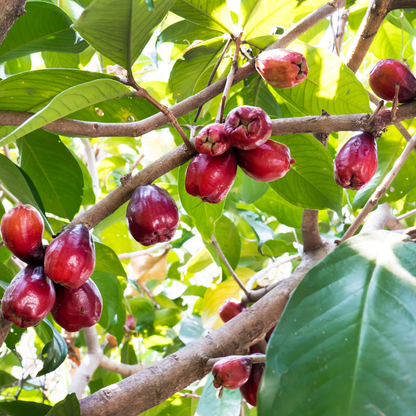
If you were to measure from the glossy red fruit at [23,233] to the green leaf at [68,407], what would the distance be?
7.5 inches

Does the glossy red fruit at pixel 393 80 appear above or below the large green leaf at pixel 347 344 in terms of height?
above

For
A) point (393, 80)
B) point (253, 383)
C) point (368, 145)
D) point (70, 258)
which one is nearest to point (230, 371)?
point (253, 383)

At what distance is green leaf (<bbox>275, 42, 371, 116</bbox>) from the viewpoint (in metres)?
0.73

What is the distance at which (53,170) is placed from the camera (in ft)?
2.96

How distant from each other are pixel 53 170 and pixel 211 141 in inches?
20.3

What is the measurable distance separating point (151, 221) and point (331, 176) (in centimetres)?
42

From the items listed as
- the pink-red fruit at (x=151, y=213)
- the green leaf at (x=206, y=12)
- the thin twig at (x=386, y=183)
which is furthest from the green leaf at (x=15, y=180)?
the thin twig at (x=386, y=183)

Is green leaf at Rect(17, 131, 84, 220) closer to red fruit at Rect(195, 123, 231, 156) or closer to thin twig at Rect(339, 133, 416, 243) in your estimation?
red fruit at Rect(195, 123, 231, 156)

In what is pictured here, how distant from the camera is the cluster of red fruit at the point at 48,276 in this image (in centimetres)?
53

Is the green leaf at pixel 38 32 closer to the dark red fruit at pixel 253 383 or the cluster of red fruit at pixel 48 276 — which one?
the cluster of red fruit at pixel 48 276

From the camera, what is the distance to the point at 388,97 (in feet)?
2.12

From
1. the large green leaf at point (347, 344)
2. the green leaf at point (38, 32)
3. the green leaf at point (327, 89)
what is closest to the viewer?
the large green leaf at point (347, 344)

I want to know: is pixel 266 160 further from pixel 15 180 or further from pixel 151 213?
pixel 15 180

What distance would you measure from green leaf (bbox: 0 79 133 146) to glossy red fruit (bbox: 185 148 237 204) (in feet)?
0.44
